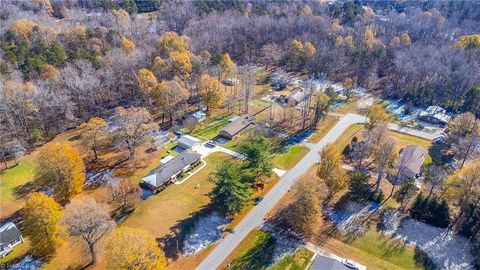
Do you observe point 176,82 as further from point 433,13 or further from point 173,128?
point 433,13

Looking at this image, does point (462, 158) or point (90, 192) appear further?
point (462, 158)

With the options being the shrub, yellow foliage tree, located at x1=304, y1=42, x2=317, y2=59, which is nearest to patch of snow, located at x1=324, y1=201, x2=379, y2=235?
the shrub

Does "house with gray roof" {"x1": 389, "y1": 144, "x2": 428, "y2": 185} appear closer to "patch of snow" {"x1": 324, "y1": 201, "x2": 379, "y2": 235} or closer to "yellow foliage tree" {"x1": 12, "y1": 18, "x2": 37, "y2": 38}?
"patch of snow" {"x1": 324, "y1": 201, "x2": 379, "y2": 235}

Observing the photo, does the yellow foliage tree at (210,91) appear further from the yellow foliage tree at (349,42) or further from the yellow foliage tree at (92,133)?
the yellow foliage tree at (349,42)

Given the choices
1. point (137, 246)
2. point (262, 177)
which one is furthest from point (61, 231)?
point (262, 177)

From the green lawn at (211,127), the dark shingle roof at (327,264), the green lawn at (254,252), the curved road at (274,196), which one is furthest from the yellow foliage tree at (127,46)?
the dark shingle roof at (327,264)

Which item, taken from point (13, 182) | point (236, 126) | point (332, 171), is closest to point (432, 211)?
point (332, 171)
